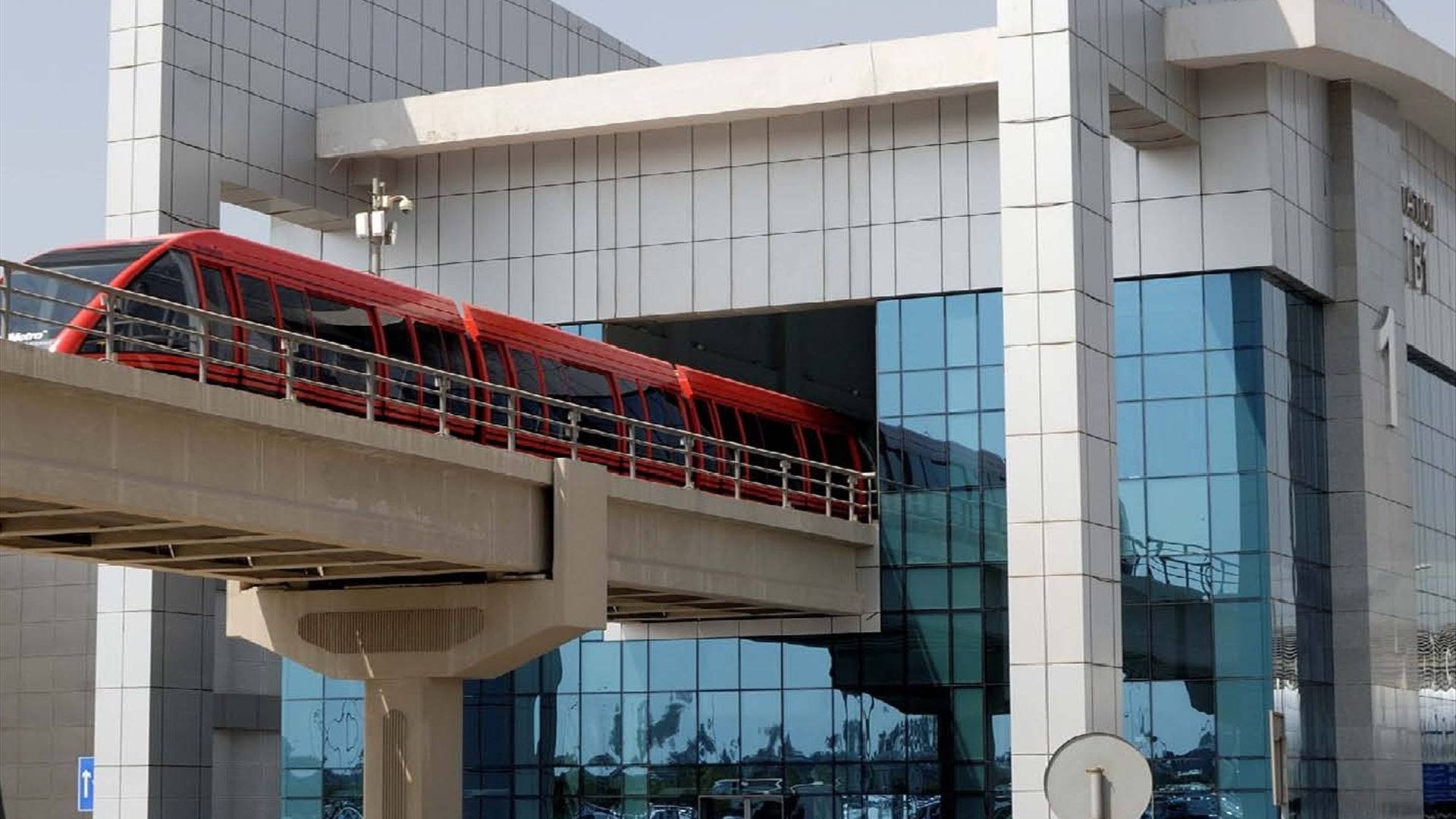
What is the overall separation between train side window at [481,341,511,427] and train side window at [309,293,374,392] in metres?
2.45

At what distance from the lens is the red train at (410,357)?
89.9ft

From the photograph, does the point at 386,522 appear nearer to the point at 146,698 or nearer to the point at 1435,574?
the point at 146,698

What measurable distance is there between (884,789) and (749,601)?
5.04 m

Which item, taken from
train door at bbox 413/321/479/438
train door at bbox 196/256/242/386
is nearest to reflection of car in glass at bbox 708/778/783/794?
train door at bbox 413/321/479/438

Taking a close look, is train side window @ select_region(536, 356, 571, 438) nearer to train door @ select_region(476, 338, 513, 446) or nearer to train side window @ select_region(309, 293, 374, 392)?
train door @ select_region(476, 338, 513, 446)

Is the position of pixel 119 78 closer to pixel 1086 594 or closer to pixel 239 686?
pixel 1086 594

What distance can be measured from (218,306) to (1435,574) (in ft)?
78.8

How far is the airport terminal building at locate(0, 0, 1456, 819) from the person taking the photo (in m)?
36.0

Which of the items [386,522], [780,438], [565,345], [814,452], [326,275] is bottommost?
[386,522]

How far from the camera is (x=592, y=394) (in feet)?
117

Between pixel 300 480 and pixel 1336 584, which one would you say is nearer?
pixel 300 480

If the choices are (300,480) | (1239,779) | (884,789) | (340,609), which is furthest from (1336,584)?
(300,480)

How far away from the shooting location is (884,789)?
123 feet

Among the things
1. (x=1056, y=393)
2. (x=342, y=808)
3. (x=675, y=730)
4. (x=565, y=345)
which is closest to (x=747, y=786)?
(x=675, y=730)
